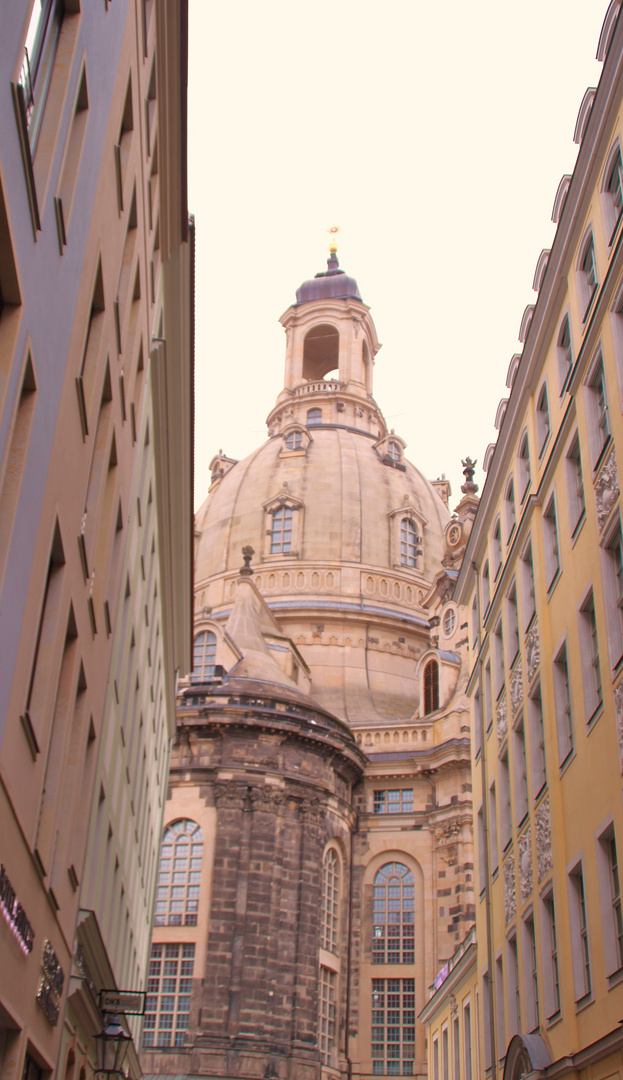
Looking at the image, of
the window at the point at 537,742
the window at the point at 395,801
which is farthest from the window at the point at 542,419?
the window at the point at 395,801

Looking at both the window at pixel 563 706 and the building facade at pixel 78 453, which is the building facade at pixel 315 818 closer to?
the building facade at pixel 78 453

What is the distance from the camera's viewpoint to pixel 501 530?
85.5 ft

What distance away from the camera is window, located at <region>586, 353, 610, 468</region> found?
17.2 m

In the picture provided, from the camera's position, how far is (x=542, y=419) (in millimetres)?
22359

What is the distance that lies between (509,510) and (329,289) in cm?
6354

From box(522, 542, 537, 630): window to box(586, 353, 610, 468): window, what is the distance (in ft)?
16.0

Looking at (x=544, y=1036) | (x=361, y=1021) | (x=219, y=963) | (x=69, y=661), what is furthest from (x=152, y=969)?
(x=69, y=661)

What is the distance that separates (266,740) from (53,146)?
36130 mm

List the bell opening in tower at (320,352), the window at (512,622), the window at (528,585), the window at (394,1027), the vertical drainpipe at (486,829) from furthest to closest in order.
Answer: the bell opening in tower at (320,352) < the window at (394,1027) < the window at (512,622) < the vertical drainpipe at (486,829) < the window at (528,585)

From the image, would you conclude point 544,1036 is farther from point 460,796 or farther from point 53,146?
point 460,796

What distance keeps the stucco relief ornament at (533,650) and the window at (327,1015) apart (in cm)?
2535

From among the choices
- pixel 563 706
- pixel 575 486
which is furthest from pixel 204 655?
pixel 575 486

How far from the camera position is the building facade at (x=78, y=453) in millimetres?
9492

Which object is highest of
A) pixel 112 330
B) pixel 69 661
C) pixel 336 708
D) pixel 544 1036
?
pixel 336 708
